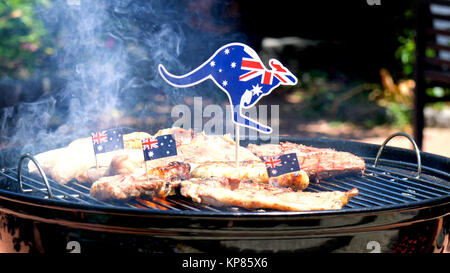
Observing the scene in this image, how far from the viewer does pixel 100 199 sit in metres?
3.51

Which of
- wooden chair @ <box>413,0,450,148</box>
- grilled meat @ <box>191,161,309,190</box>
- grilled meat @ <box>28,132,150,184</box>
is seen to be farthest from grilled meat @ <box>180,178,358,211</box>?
wooden chair @ <box>413,0,450,148</box>

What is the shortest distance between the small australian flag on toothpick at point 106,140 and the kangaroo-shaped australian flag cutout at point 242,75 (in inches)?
30.7

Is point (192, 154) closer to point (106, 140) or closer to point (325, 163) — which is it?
point (106, 140)

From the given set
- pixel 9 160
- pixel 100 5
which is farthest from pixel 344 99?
pixel 9 160

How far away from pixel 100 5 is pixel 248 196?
15.3 ft

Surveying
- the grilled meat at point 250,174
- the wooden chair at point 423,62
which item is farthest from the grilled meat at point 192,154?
the wooden chair at point 423,62

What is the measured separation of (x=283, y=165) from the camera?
12.0 ft

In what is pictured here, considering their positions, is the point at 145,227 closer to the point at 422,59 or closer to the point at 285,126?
the point at 422,59

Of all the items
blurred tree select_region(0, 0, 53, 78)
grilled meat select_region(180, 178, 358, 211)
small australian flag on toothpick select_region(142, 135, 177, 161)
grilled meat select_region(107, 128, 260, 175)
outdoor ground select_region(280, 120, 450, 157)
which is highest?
blurred tree select_region(0, 0, 53, 78)

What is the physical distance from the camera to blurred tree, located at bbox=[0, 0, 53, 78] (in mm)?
9789

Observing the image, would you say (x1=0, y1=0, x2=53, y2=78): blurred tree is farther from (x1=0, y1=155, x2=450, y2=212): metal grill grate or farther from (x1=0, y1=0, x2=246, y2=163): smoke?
(x1=0, y1=155, x2=450, y2=212): metal grill grate

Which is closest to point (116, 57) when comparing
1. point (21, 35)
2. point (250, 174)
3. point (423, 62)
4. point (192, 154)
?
point (21, 35)

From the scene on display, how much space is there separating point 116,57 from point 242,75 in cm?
691

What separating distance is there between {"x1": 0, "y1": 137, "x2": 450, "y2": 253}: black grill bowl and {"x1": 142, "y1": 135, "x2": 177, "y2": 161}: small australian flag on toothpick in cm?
33
